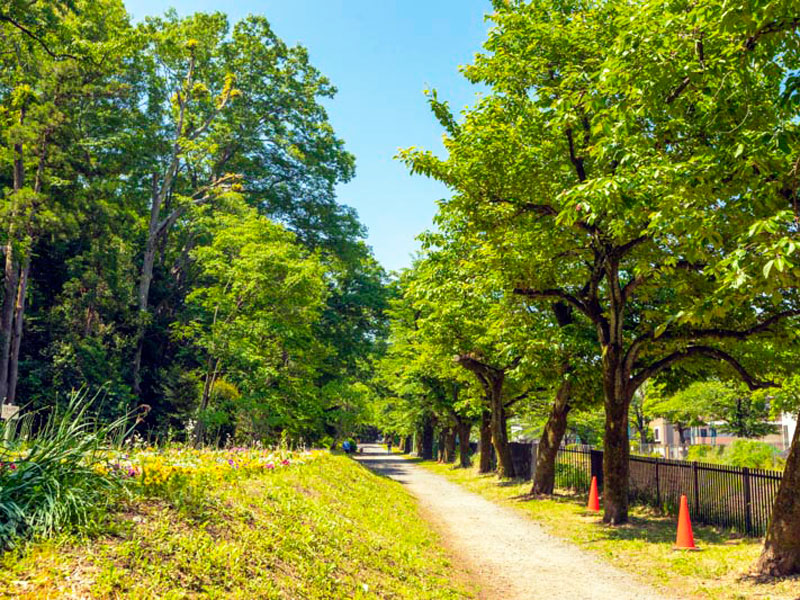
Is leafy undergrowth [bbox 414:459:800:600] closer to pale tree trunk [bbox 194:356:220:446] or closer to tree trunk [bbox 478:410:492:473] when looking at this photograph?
pale tree trunk [bbox 194:356:220:446]

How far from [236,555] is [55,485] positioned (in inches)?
67.1

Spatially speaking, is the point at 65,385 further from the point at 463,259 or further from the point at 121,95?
the point at 463,259

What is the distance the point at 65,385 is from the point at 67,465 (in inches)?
983

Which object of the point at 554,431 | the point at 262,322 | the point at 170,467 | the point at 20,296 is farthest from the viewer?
the point at 20,296

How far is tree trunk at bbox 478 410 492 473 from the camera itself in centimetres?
3183

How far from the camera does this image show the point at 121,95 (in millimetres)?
32031

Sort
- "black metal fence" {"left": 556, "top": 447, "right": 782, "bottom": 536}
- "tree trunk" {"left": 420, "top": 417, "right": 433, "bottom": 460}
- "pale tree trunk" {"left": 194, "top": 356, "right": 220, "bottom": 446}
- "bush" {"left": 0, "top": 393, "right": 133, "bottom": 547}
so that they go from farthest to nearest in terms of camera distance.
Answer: "tree trunk" {"left": 420, "top": 417, "right": 433, "bottom": 460} → "pale tree trunk" {"left": 194, "top": 356, "right": 220, "bottom": 446} → "black metal fence" {"left": 556, "top": 447, "right": 782, "bottom": 536} → "bush" {"left": 0, "top": 393, "right": 133, "bottom": 547}

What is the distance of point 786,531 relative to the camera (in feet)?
28.0

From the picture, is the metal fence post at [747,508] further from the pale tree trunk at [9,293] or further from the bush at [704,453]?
the pale tree trunk at [9,293]

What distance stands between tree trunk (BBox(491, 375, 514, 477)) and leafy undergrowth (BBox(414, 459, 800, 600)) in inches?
299

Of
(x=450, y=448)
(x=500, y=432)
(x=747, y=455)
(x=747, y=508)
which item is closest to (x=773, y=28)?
(x=747, y=508)

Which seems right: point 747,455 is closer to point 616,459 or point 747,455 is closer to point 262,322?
point 616,459

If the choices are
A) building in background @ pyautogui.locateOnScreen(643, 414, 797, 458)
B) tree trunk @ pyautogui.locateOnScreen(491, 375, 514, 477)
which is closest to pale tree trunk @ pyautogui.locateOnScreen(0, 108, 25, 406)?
tree trunk @ pyautogui.locateOnScreen(491, 375, 514, 477)

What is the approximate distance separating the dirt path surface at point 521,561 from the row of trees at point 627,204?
2186mm
